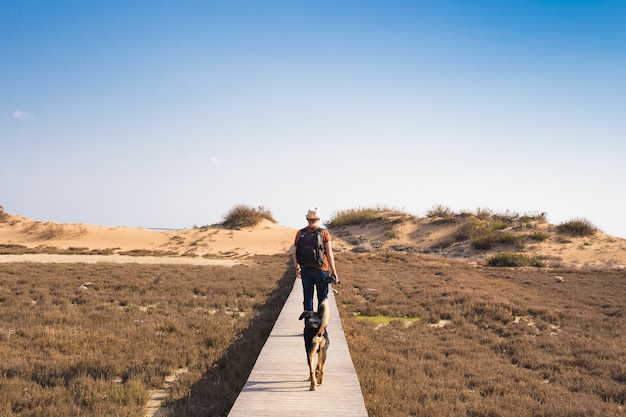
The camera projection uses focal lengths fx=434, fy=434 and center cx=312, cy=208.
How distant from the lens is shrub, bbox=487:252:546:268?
26.4 metres

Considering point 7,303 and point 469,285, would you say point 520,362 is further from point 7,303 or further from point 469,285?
point 7,303

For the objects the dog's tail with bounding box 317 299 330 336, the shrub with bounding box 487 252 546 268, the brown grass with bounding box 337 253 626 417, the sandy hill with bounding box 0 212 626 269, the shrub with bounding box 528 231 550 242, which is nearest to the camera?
the dog's tail with bounding box 317 299 330 336

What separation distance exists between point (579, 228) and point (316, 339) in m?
33.5

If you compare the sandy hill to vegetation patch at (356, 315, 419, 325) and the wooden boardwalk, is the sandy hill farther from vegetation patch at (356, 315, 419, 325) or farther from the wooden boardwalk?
the wooden boardwalk

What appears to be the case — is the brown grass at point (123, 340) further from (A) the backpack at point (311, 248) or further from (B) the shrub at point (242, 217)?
(B) the shrub at point (242, 217)

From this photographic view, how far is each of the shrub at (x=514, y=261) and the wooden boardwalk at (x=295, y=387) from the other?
2160 cm

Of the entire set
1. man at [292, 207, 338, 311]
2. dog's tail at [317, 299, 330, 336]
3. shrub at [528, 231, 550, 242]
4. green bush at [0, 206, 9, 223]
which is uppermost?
green bush at [0, 206, 9, 223]

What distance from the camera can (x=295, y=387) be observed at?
5.99 meters

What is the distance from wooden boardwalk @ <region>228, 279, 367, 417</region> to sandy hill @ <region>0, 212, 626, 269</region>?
2463 cm

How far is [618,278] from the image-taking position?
21094 millimetres

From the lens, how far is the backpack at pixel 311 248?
6.24 meters

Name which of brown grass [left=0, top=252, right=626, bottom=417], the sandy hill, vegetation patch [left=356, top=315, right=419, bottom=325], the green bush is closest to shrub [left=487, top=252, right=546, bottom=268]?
the sandy hill

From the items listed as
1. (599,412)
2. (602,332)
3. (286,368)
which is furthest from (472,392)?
(602,332)

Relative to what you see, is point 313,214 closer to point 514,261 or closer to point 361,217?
point 514,261
